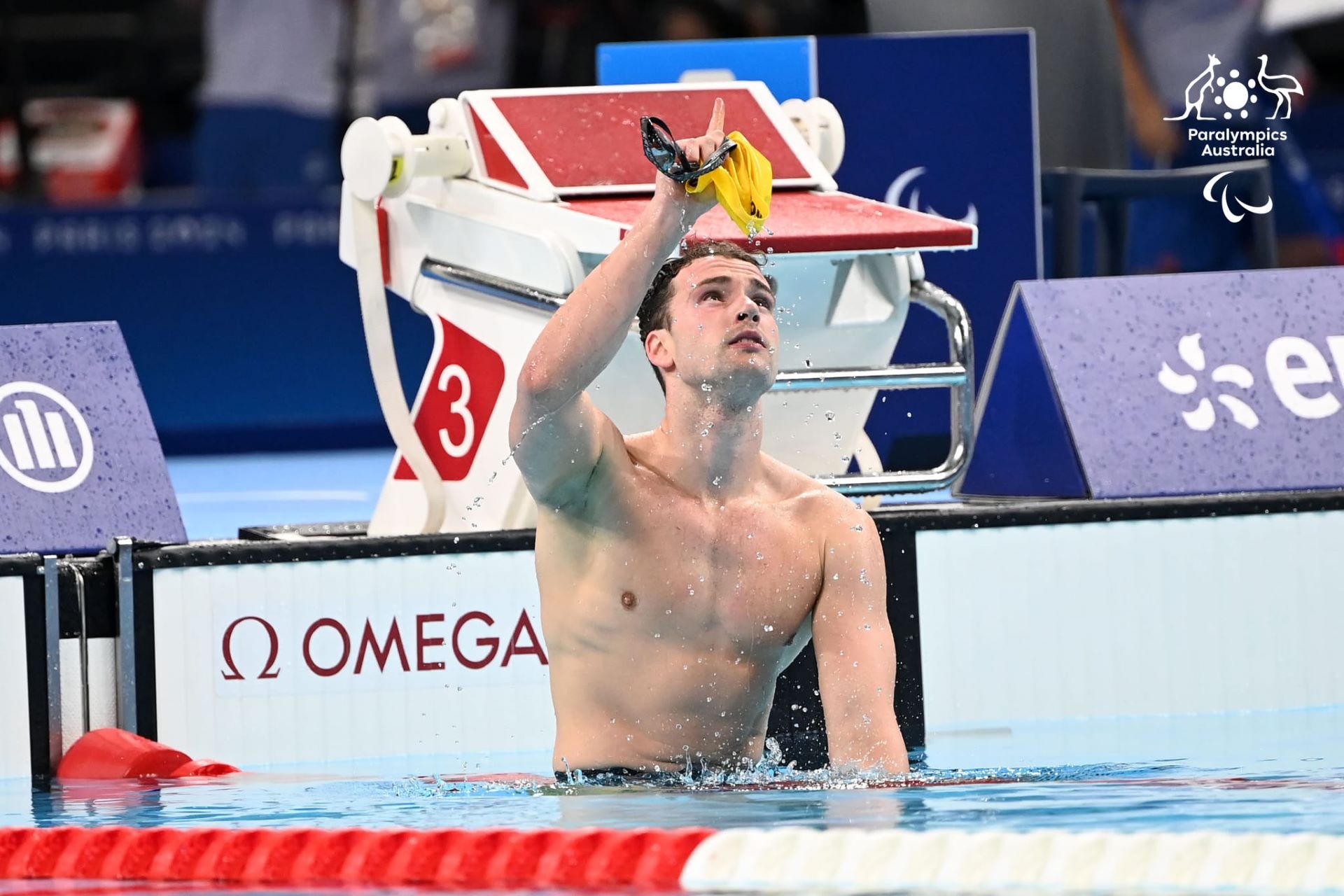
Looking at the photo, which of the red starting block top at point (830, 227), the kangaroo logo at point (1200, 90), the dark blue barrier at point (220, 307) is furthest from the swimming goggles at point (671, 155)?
the dark blue barrier at point (220, 307)

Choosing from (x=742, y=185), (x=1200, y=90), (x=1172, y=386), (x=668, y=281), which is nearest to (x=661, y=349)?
(x=668, y=281)

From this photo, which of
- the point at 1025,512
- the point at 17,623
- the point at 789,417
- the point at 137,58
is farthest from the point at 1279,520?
the point at 137,58

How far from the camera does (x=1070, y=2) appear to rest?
7.04 m

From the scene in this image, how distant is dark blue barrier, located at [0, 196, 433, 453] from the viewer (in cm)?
943

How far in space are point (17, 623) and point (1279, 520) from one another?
267cm

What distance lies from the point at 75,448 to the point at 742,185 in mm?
1929

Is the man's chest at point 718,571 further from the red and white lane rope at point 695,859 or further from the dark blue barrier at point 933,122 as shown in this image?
the dark blue barrier at point 933,122

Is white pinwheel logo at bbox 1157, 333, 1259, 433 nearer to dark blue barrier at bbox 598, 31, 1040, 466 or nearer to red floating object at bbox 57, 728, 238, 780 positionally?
dark blue barrier at bbox 598, 31, 1040, 466

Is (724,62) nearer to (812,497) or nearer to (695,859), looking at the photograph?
(812,497)

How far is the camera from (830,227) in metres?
4.47

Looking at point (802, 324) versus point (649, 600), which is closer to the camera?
point (649, 600)

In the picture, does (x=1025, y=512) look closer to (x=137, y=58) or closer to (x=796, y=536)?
(x=796, y=536)

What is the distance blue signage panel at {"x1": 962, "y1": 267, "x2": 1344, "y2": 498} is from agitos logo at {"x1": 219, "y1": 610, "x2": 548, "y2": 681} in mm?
1289

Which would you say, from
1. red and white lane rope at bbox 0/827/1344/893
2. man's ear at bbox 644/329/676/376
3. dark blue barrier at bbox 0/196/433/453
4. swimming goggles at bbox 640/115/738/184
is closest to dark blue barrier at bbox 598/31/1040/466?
man's ear at bbox 644/329/676/376
